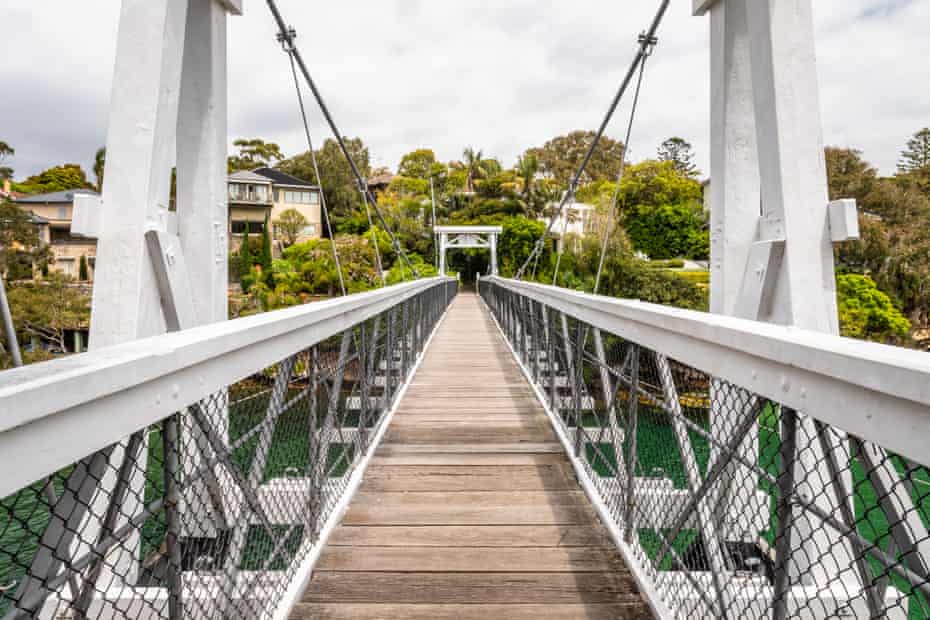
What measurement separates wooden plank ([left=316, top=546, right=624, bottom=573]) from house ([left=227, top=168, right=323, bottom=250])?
34.2m

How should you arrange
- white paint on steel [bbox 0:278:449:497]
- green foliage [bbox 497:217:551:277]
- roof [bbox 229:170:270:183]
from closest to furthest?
white paint on steel [bbox 0:278:449:497], green foliage [bbox 497:217:551:277], roof [bbox 229:170:270:183]

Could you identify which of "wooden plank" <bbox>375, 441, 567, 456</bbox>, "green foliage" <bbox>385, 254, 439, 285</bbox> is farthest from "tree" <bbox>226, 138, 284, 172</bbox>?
"wooden plank" <bbox>375, 441, 567, 456</bbox>

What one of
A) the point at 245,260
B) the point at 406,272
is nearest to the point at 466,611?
the point at 406,272

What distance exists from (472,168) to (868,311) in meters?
28.5

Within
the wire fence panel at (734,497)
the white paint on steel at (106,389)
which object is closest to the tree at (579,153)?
the wire fence panel at (734,497)

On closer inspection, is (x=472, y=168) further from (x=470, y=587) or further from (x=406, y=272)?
(x=470, y=587)

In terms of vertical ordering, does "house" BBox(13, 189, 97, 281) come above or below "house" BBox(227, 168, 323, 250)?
below

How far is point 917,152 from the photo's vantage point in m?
29.6

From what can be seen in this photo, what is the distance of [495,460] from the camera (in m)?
2.68

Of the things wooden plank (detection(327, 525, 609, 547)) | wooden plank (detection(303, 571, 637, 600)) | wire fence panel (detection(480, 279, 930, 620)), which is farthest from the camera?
wooden plank (detection(327, 525, 609, 547))

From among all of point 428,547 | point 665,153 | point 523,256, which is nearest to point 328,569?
point 428,547

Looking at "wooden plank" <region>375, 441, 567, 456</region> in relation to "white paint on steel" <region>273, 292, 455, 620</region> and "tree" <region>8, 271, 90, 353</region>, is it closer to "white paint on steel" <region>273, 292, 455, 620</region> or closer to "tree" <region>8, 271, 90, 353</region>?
"white paint on steel" <region>273, 292, 455, 620</region>

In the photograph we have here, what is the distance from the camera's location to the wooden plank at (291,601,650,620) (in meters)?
1.49

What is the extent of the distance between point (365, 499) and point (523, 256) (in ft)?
82.4
